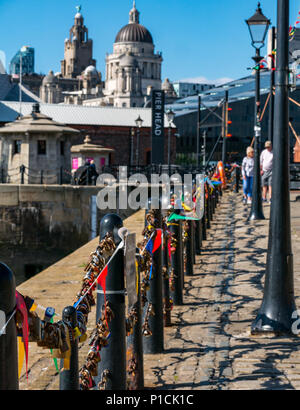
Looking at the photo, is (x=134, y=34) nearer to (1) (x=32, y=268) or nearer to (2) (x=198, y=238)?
(1) (x=32, y=268)

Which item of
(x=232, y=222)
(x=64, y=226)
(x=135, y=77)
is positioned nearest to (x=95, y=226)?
(x=64, y=226)

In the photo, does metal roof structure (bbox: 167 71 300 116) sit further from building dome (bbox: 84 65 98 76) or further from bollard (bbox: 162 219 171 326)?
building dome (bbox: 84 65 98 76)

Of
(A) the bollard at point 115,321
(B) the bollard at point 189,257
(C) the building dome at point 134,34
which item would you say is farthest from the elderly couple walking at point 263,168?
(C) the building dome at point 134,34

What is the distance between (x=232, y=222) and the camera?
632 inches

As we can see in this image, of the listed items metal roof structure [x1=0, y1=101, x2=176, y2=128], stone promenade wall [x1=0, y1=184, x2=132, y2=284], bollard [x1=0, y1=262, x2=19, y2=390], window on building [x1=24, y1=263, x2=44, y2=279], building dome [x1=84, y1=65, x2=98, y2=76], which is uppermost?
building dome [x1=84, y1=65, x2=98, y2=76]

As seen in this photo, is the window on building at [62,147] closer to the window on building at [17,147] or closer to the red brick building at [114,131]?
the window on building at [17,147]

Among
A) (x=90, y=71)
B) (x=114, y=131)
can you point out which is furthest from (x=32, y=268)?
(x=90, y=71)

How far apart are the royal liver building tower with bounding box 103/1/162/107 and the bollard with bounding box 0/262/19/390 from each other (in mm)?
155068

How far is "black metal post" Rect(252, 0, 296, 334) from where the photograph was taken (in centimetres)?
645

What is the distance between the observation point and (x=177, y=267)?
754cm

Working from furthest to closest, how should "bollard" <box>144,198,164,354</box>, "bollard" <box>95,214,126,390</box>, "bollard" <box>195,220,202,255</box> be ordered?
"bollard" <box>195,220,202,255</box> < "bollard" <box>144,198,164,354</box> < "bollard" <box>95,214,126,390</box>

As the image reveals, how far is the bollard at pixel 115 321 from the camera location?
4254 millimetres

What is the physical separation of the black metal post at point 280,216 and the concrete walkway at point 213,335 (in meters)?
0.37

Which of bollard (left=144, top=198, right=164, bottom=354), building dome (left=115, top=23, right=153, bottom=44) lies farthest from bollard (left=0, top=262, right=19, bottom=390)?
building dome (left=115, top=23, right=153, bottom=44)
